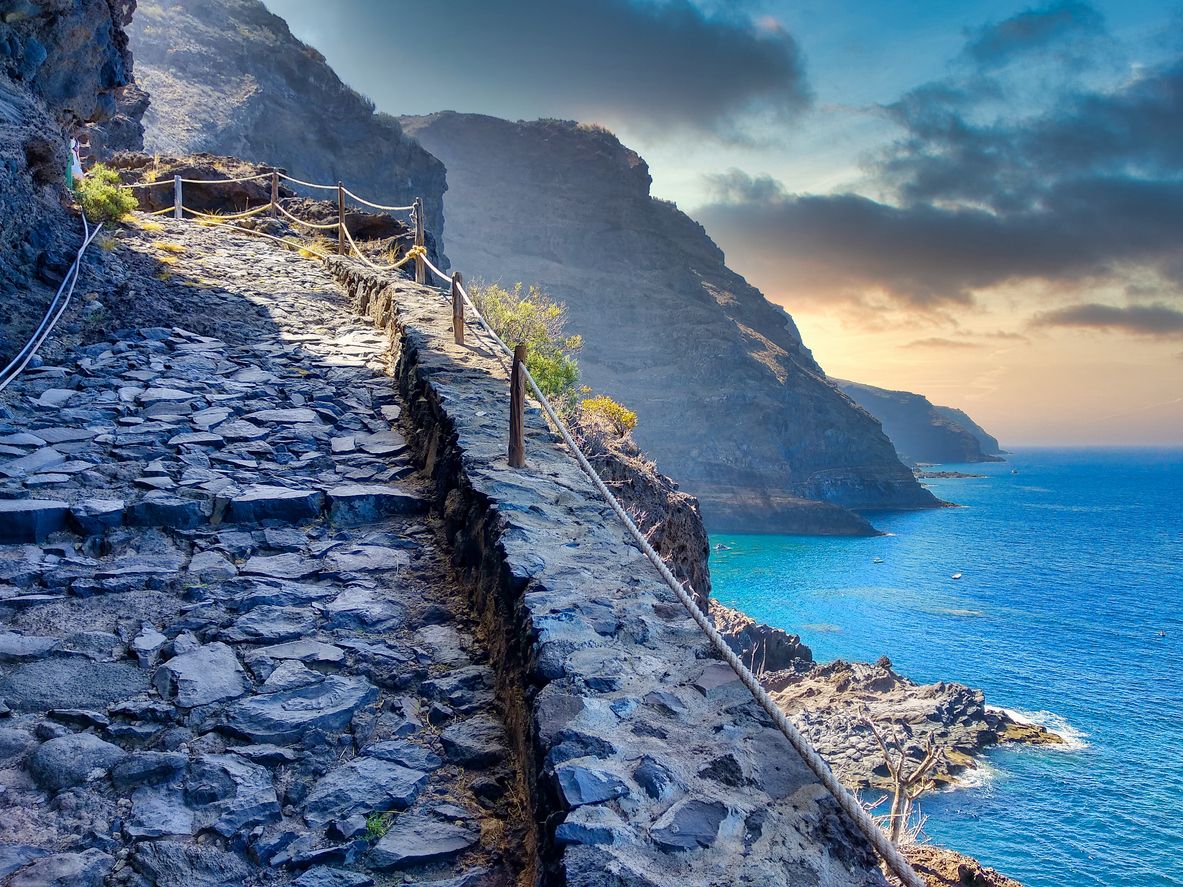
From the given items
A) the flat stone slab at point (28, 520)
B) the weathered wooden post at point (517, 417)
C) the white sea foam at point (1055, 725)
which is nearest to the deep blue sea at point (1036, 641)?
the white sea foam at point (1055, 725)

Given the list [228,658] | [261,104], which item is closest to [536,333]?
[228,658]

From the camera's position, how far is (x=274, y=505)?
15.9ft

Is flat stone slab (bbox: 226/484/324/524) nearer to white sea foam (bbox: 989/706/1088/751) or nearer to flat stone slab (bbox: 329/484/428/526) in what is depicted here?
flat stone slab (bbox: 329/484/428/526)

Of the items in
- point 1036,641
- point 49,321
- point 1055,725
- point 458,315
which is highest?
point 458,315

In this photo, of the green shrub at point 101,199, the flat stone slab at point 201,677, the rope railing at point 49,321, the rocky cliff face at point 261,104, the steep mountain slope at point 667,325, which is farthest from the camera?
the steep mountain slope at point 667,325

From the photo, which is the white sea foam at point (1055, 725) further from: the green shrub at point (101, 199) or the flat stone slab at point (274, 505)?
the green shrub at point (101, 199)

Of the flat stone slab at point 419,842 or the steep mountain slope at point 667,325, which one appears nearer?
the flat stone slab at point 419,842

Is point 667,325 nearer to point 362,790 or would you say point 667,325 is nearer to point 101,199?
point 101,199

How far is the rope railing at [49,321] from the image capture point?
21.2ft

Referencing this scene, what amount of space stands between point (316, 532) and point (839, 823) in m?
3.62

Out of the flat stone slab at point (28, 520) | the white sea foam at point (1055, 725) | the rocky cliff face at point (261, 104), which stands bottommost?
the white sea foam at point (1055, 725)

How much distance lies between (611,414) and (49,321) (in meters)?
13.8

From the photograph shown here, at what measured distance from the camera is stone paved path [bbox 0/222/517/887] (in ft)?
7.89

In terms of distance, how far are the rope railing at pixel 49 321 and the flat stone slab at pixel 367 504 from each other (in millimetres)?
3593
